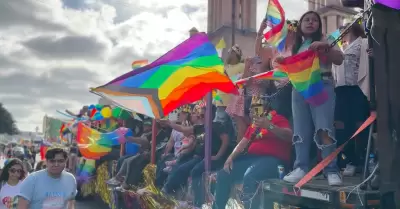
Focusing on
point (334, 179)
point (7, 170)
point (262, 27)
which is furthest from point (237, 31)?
point (334, 179)

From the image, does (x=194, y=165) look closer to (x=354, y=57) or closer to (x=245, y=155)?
(x=245, y=155)

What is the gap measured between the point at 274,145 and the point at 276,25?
1733 mm

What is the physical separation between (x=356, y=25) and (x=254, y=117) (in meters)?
1.32

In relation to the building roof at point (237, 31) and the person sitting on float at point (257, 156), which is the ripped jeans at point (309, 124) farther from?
the building roof at point (237, 31)

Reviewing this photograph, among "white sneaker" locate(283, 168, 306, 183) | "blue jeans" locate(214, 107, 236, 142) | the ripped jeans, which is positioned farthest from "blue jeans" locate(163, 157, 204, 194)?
"white sneaker" locate(283, 168, 306, 183)

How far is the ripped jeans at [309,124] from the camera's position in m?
3.72

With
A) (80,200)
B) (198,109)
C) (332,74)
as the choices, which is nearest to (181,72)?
(198,109)

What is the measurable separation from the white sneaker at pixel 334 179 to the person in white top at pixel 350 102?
0.60 meters

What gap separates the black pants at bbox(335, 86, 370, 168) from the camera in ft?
13.1

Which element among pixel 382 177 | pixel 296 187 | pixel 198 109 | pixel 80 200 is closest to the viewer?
pixel 382 177

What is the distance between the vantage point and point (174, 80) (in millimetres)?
5461

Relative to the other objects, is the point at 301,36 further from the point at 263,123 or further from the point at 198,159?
the point at 198,159

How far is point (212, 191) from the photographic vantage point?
5.00 m

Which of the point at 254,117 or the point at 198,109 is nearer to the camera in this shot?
the point at 254,117
